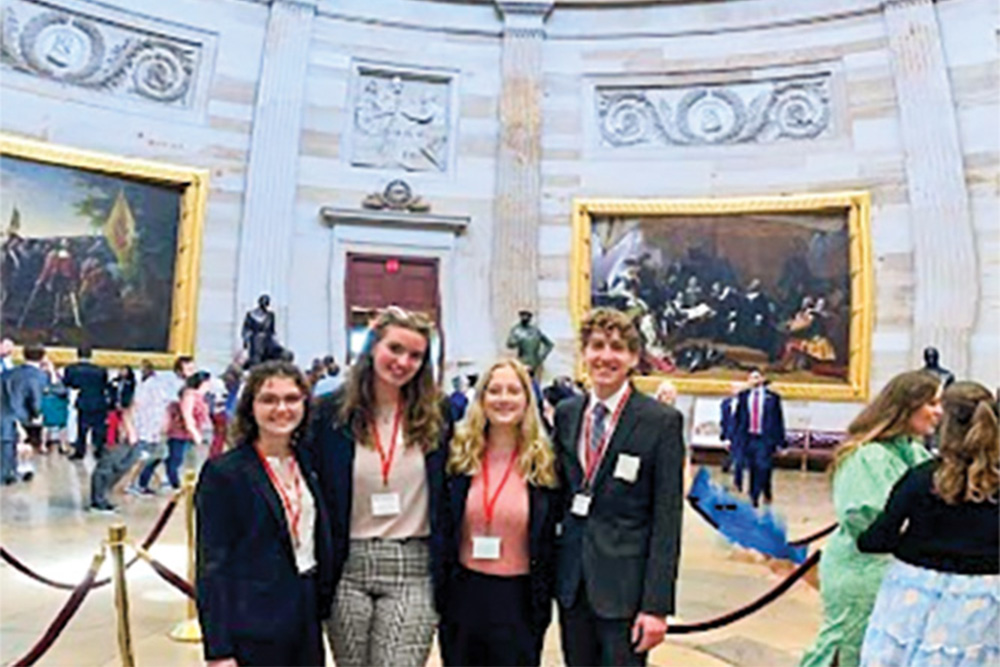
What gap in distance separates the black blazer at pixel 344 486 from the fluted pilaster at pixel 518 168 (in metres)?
14.4

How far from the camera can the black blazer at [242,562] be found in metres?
2.74

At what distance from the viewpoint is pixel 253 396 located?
2.90 metres

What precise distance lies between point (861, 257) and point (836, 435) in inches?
117

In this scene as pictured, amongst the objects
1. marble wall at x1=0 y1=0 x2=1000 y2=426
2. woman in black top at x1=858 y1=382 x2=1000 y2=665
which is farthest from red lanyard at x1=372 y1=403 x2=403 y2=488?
marble wall at x1=0 y1=0 x2=1000 y2=426

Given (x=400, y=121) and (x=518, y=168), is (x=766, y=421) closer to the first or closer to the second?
(x=518, y=168)

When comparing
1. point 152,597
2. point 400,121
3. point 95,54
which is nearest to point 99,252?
point 95,54

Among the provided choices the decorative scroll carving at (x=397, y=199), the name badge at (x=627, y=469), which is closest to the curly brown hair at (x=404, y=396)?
the name badge at (x=627, y=469)

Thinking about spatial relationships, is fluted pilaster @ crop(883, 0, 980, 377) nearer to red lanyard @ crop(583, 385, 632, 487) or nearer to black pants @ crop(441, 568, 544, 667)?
red lanyard @ crop(583, 385, 632, 487)

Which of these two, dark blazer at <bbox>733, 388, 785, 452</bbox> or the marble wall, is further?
the marble wall

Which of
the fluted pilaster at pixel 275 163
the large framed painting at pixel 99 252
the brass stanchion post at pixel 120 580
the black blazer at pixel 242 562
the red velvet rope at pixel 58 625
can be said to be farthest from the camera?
the fluted pilaster at pixel 275 163

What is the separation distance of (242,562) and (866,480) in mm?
2043

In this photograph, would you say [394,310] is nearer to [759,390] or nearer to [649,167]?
[759,390]

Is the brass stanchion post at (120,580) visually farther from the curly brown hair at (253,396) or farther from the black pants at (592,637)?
the black pants at (592,637)

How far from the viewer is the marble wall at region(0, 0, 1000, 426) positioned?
15586 millimetres
